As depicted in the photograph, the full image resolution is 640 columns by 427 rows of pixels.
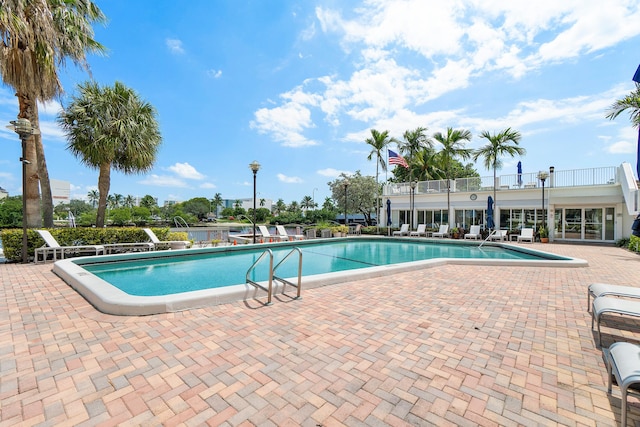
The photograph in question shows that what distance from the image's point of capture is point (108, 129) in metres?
11.0

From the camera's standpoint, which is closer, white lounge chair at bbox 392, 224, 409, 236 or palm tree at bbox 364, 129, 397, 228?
white lounge chair at bbox 392, 224, 409, 236

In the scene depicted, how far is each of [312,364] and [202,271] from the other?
6.51m

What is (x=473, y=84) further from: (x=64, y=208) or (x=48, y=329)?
(x=64, y=208)

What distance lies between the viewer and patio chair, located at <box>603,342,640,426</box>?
1.72 metres

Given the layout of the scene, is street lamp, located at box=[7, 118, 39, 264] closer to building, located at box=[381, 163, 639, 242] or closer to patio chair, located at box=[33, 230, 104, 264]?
patio chair, located at box=[33, 230, 104, 264]

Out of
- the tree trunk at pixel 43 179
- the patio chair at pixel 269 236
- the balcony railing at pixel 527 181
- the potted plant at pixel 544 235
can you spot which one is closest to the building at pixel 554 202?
the balcony railing at pixel 527 181

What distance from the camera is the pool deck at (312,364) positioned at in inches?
79.7

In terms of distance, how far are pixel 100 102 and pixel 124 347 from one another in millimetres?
11759

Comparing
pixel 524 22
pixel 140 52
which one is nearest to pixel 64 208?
pixel 140 52

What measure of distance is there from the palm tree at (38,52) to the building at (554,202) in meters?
18.2

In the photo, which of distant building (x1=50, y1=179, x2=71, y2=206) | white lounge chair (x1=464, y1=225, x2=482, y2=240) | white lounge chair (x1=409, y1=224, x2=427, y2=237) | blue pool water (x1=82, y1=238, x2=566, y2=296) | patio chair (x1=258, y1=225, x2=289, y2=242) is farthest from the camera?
distant building (x1=50, y1=179, x2=71, y2=206)

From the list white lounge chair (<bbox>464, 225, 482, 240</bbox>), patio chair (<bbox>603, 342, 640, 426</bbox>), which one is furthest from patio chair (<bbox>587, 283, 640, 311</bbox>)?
white lounge chair (<bbox>464, 225, 482, 240</bbox>)

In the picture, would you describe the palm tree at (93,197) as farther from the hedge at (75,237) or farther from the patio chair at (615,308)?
the patio chair at (615,308)

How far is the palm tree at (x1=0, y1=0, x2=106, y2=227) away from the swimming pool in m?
3.88
